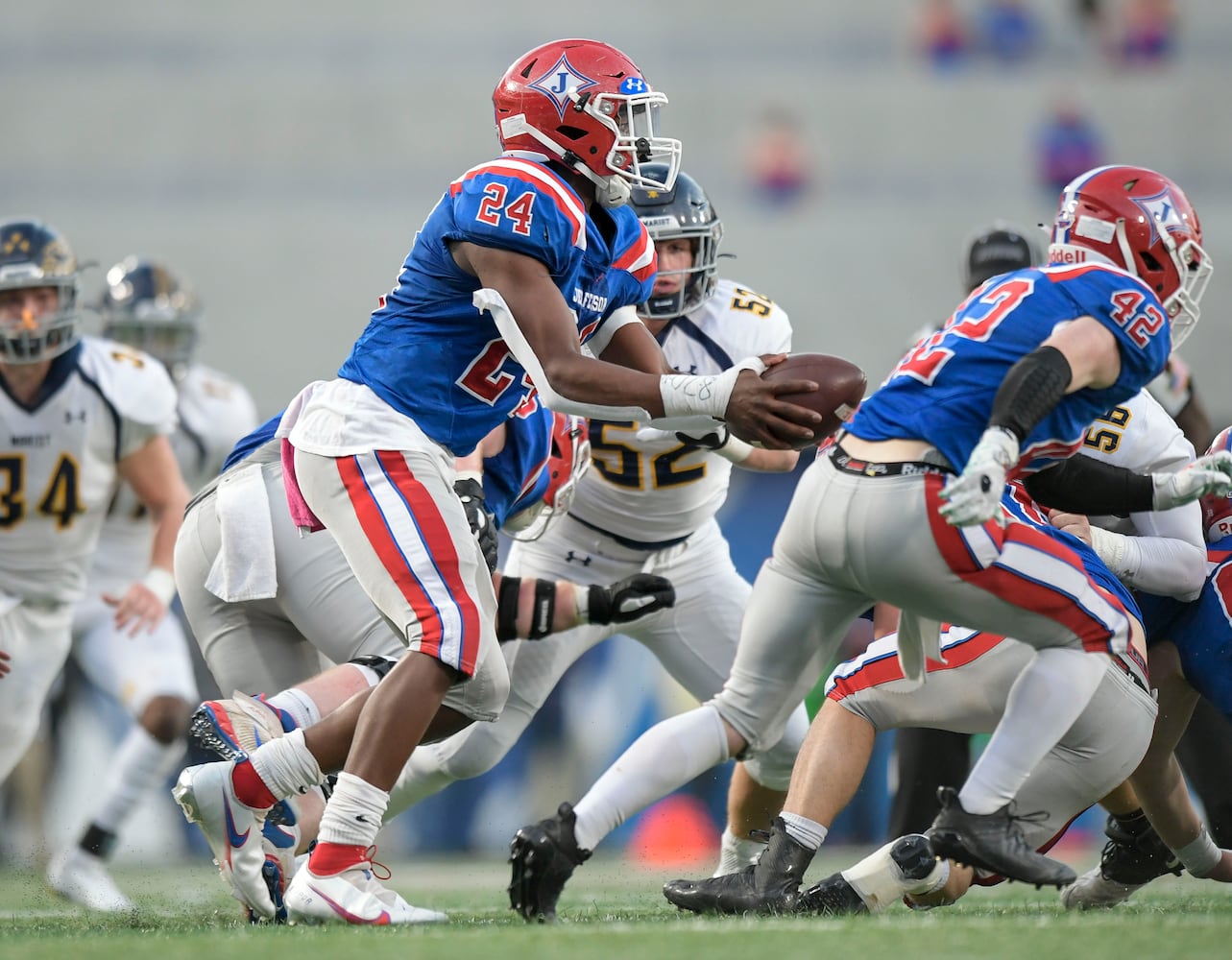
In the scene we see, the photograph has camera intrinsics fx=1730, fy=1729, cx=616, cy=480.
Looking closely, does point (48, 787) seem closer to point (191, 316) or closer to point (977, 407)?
point (191, 316)

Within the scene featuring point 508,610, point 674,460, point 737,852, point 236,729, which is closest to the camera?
point 236,729

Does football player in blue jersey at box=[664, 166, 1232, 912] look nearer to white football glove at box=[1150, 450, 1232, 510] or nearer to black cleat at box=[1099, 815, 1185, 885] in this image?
white football glove at box=[1150, 450, 1232, 510]

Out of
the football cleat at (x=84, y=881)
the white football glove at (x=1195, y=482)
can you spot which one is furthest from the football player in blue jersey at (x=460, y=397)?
the football cleat at (x=84, y=881)

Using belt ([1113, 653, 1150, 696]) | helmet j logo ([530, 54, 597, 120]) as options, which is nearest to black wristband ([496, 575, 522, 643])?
helmet j logo ([530, 54, 597, 120])

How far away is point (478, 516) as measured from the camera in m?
4.07

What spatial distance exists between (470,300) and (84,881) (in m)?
2.85

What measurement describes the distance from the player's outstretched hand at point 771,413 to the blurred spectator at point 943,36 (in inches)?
457

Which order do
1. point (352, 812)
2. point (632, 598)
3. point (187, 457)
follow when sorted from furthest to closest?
point (187, 457), point (632, 598), point (352, 812)

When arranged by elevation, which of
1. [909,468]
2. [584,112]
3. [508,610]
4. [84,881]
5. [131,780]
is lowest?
[84,881]

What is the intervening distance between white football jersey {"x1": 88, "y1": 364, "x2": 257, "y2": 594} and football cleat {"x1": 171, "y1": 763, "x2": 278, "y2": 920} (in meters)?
2.64

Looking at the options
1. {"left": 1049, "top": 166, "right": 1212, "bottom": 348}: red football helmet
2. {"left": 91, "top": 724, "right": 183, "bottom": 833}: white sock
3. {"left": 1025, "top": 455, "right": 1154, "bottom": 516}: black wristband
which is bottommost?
{"left": 91, "top": 724, "right": 183, "bottom": 833}: white sock

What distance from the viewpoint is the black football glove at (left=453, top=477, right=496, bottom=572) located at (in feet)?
13.3

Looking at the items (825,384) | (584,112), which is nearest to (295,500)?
(584,112)

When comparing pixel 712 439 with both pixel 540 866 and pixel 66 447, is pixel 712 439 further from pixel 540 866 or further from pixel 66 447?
pixel 66 447
